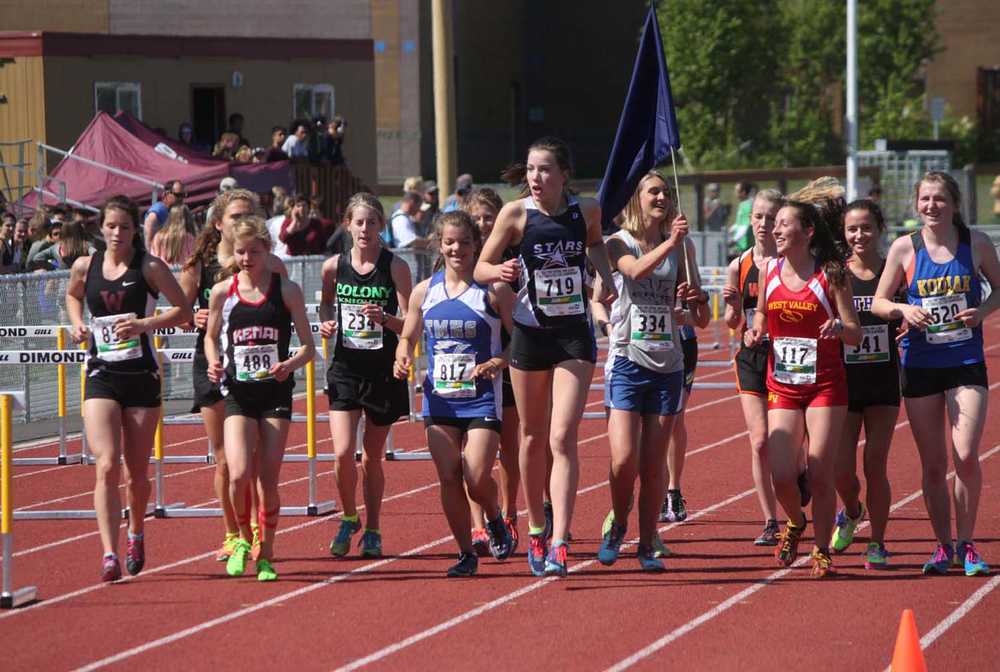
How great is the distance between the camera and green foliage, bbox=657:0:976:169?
47625mm

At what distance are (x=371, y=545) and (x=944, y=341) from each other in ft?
10.8

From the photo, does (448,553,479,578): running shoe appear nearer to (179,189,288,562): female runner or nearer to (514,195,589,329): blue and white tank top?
(179,189,288,562): female runner

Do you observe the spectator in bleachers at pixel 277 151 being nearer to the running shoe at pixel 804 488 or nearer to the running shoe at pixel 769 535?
the running shoe at pixel 804 488

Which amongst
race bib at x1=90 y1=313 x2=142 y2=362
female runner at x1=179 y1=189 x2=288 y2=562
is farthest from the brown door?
race bib at x1=90 y1=313 x2=142 y2=362

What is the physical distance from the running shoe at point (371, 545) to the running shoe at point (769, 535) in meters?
2.13

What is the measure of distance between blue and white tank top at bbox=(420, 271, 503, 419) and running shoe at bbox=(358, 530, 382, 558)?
3.64 feet

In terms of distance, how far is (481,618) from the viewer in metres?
7.80

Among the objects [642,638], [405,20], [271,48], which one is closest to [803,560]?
[642,638]

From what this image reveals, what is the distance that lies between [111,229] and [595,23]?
175 feet

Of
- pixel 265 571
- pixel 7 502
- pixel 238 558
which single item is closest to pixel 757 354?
pixel 265 571

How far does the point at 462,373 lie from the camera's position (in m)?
8.45

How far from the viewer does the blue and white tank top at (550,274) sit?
8.34 meters

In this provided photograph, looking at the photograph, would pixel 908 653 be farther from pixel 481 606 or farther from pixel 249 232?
pixel 249 232

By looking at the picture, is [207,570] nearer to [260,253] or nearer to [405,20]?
[260,253]
